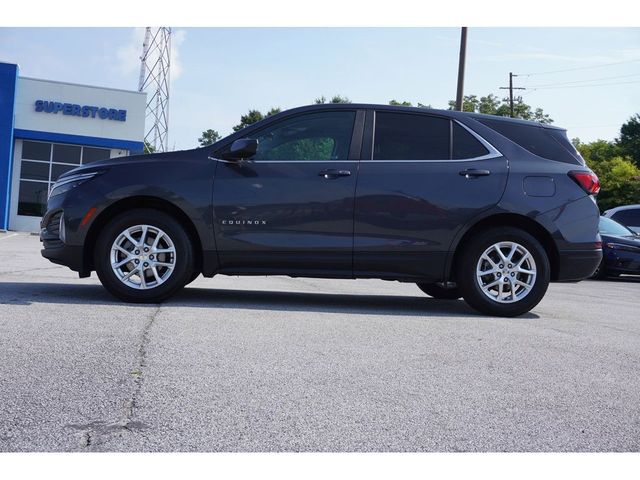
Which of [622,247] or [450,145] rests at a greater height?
[450,145]

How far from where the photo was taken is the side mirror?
614 centimetres

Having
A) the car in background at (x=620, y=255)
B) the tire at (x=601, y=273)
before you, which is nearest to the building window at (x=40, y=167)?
the tire at (x=601, y=273)

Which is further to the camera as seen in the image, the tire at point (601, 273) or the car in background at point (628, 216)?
the car in background at point (628, 216)

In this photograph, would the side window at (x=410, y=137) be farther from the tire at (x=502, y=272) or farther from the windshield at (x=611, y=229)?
the windshield at (x=611, y=229)

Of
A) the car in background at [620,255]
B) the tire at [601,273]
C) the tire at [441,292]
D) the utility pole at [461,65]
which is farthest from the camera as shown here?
the utility pole at [461,65]

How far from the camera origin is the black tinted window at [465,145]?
650 cm

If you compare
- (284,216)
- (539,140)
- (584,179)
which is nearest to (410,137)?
(539,140)

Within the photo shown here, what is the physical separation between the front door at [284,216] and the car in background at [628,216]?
1272 centimetres

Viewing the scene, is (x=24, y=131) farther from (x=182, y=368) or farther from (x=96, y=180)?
(x=182, y=368)

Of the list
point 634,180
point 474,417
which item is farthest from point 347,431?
point 634,180

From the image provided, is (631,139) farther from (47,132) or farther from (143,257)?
(143,257)

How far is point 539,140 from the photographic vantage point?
21.8 ft

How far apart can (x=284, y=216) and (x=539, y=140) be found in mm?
2384

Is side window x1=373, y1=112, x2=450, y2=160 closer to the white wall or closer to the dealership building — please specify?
the dealership building
